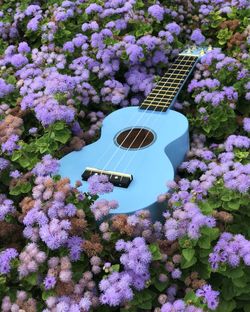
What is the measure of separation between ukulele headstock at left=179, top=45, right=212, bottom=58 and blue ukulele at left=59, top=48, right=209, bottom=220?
28.6 inches

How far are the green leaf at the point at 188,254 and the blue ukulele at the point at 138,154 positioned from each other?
52 centimetres

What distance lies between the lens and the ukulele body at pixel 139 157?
3.13 meters

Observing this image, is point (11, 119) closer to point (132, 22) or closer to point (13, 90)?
point (13, 90)

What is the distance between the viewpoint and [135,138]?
12.2ft

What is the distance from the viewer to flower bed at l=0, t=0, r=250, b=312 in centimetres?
257

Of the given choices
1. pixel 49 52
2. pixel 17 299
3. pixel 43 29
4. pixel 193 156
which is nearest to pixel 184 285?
pixel 17 299

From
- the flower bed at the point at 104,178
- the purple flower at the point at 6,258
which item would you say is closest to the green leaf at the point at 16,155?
the flower bed at the point at 104,178

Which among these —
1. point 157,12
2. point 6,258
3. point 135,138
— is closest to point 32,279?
point 6,258

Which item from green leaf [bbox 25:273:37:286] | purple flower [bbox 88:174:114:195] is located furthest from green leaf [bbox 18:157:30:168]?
green leaf [bbox 25:273:37:286]

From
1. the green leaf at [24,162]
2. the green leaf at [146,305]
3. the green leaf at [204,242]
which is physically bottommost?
the green leaf at [146,305]

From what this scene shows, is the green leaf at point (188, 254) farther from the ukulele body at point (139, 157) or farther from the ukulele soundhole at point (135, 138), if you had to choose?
the ukulele soundhole at point (135, 138)

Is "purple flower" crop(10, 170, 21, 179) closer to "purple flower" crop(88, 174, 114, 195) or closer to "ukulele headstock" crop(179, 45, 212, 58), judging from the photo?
"purple flower" crop(88, 174, 114, 195)

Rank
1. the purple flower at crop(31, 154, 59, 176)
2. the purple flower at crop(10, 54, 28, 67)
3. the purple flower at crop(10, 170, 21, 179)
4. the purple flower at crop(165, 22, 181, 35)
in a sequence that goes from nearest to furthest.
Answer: the purple flower at crop(31, 154, 59, 176)
the purple flower at crop(10, 170, 21, 179)
the purple flower at crop(10, 54, 28, 67)
the purple flower at crop(165, 22, 181, 35)

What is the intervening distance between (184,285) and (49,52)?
295 cm
